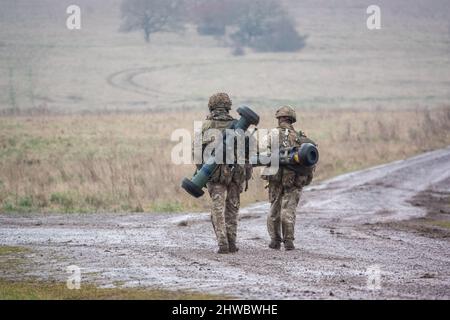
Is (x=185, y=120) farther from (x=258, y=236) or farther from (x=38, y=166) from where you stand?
(x=258, y=236)

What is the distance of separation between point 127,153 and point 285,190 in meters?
19.7

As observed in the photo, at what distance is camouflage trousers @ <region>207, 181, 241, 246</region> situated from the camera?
42.4ft

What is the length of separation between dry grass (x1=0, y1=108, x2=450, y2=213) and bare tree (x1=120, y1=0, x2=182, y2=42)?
166 feet

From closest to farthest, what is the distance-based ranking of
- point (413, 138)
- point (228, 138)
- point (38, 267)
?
point (38, 267), point (228, 138), point (413, 138)

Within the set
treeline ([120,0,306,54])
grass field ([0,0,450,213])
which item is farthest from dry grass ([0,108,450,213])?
treeline ([120,0,306,54])

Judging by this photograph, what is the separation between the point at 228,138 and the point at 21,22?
99.1 meters

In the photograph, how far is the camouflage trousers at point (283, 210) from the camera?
526 inches

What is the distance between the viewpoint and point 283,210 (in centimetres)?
1342

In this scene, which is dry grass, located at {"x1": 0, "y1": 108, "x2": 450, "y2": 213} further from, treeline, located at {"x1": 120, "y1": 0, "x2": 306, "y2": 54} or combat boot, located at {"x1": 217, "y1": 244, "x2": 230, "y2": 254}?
treeline, located at {"x1": 120, "y1": 0, "x2": 306, "y2": 54}

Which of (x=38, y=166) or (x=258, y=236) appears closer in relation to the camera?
(x=258, y=236)

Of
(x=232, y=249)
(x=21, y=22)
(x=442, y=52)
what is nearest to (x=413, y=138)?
(x=232, y=249)

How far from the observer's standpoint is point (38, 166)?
26906mm
